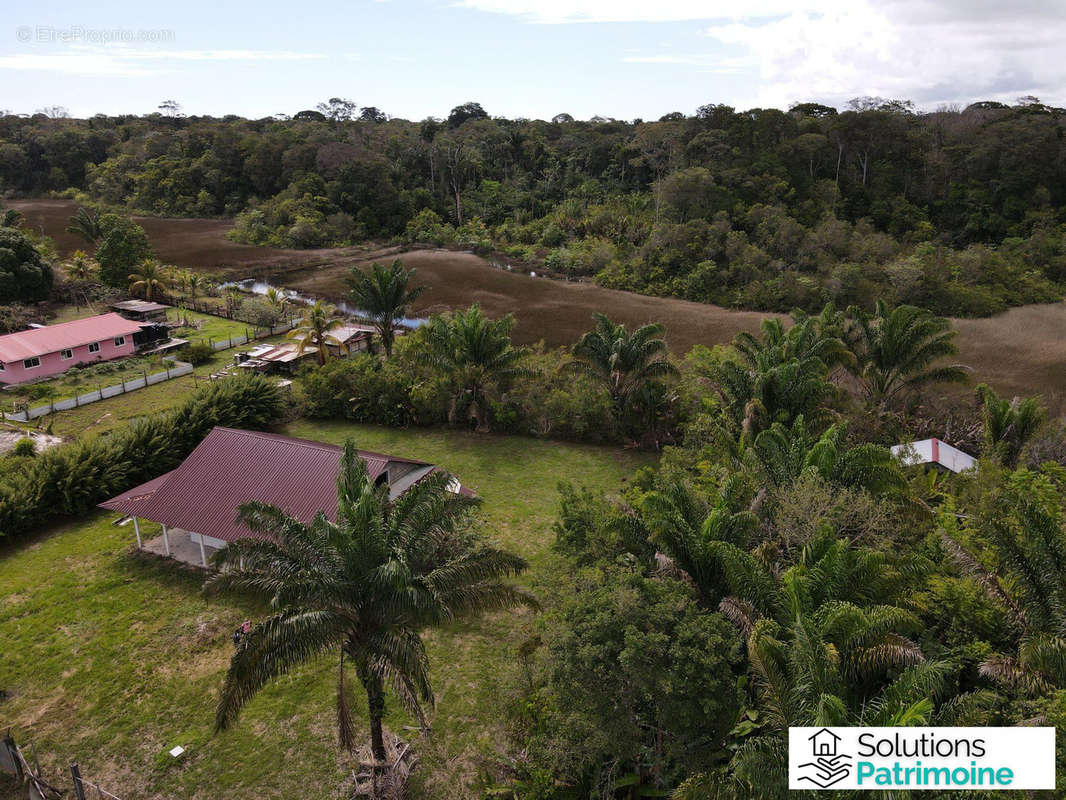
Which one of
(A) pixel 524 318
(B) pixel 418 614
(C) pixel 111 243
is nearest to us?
(B) pixel 418 614

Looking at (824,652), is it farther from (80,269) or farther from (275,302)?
(80,269)

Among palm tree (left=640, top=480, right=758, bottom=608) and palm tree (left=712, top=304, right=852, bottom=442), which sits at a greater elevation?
palm tree (left=712, top=304, right=852, bottom=442)

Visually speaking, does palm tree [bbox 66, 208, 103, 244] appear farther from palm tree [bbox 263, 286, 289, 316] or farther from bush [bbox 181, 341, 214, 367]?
bush [bbox 181, 341, 214, 367]

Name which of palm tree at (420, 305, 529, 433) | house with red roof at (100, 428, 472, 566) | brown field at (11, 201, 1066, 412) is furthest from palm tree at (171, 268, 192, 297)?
house with red roof at (100, 428, 472, 566)

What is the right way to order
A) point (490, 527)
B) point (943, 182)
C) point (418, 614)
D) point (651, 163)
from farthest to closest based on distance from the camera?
1. point (651, 163)
2. point (943, 182)
3. point (490, 527)
4. point (418, 614)

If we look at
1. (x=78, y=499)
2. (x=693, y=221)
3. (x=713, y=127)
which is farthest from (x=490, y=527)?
(x=713, y=127)

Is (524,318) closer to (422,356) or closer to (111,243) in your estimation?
(422,356)

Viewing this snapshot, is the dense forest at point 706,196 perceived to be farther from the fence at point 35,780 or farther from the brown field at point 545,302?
the fence at point 35,780
